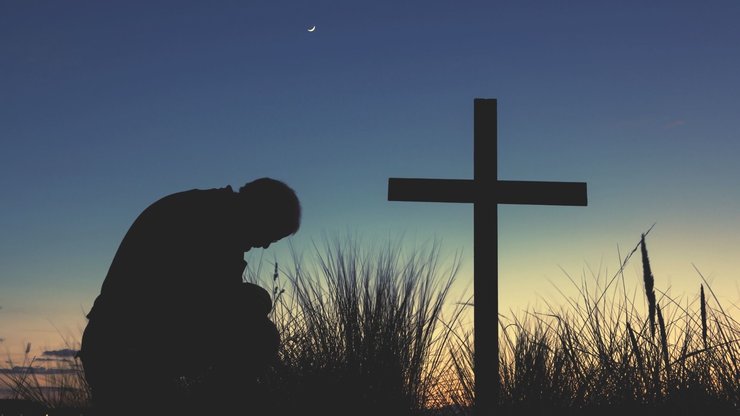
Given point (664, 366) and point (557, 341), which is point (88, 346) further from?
point (664, 366)

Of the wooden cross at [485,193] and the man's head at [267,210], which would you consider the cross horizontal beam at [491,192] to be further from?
the man's head at [267,210]

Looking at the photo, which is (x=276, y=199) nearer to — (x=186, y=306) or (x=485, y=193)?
(x=186, y=306)

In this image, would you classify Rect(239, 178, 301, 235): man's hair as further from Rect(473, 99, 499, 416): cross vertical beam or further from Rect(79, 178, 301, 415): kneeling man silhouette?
Rect(473, 99, 499, 416): cross vertical beam

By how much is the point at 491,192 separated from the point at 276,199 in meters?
2.17

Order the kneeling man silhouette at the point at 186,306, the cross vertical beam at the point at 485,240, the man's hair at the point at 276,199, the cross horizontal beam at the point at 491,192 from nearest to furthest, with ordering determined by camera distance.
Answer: the kneeling man silhouette at the point at 186,306 → the man's hair at the point at 276,199 → the cross vertical beam at the point at 485,240 → the cross horizontal beam at the point at 491,192

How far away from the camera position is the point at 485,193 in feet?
18.9

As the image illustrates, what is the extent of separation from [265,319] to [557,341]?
1.71 metres

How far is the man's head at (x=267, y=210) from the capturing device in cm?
409

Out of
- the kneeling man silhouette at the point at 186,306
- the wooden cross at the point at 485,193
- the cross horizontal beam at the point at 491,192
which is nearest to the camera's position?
the kneeling man silhouette at the point at 186,306

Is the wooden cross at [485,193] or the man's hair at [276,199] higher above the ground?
the wooden cross at [485,193]

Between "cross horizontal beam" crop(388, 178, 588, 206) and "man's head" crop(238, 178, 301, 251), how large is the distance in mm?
1641

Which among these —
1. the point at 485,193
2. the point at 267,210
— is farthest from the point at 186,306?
the point at 485,193

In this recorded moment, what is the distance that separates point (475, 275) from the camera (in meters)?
5.56

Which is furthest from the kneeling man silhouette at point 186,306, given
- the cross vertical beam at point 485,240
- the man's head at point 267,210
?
the cross vertical beam at point 485,240
